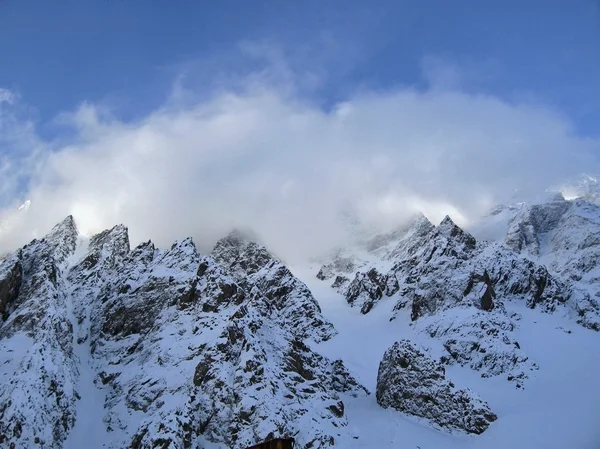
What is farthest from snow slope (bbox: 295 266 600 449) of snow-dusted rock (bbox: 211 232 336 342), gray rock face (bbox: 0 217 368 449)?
gray rock face (bbox: 0 217 368 449)

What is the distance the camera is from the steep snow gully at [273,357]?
6019cm

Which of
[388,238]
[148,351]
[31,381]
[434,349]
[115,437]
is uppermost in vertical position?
[388,238]

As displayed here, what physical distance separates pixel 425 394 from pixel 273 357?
22.1 metres

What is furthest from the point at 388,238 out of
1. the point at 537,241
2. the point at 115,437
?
the point at 115,437

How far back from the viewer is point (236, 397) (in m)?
61.6

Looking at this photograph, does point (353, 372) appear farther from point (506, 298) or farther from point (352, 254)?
point (352, 254)

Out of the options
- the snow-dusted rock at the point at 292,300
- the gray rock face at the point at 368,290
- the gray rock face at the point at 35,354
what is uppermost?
the gray rock face at the point at 368,290

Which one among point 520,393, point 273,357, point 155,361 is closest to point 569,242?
point 520,393

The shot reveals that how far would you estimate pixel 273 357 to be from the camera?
71.1 metres

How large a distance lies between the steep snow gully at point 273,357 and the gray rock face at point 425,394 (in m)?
0.18

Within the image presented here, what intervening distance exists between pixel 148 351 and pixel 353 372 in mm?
35451

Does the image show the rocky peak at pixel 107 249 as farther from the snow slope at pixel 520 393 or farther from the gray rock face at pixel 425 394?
the gray rock face at pixel 425 394

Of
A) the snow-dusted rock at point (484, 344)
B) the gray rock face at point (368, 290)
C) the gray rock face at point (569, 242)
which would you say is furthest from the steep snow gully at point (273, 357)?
the gray rock face at point (368, 290)

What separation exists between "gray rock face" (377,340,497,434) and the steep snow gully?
0.58 ft
